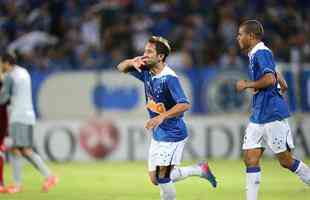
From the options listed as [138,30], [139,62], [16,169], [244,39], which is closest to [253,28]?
[244,39]

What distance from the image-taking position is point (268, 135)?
35.6 feet

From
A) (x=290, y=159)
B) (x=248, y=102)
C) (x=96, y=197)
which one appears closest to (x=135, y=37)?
(x=248, y=102)

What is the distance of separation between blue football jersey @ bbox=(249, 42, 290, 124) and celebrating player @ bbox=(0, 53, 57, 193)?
4.35 m

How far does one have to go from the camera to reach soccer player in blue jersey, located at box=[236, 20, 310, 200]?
34.8 ft

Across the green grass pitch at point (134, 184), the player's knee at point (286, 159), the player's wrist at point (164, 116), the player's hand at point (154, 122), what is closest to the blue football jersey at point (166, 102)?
the player's wrist at point (164, 116)

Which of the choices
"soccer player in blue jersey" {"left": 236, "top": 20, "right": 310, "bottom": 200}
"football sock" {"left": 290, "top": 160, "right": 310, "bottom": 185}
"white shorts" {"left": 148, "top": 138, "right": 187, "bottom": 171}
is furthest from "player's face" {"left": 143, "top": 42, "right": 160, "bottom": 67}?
"football sock" {"left": 290, "top": 160, "right": 310, "bottom": 185}

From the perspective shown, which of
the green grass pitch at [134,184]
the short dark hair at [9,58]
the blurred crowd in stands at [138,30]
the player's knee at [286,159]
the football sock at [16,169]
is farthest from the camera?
the blurred crowd in stands at [138,30]

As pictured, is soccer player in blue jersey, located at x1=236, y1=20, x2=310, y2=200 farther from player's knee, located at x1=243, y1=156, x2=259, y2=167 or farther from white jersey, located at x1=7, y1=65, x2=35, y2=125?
white jersey, located at x1=7, y1=65, x2=35, y2=125

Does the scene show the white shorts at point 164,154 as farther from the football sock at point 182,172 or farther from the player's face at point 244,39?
the player's face at point 244,39

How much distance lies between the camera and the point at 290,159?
1114 centimetres

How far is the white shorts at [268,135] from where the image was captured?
1080cm

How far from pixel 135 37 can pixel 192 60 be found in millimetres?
1521

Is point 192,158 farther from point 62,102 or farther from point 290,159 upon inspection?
point 290,159

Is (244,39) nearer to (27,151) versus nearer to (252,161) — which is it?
(252,161)
